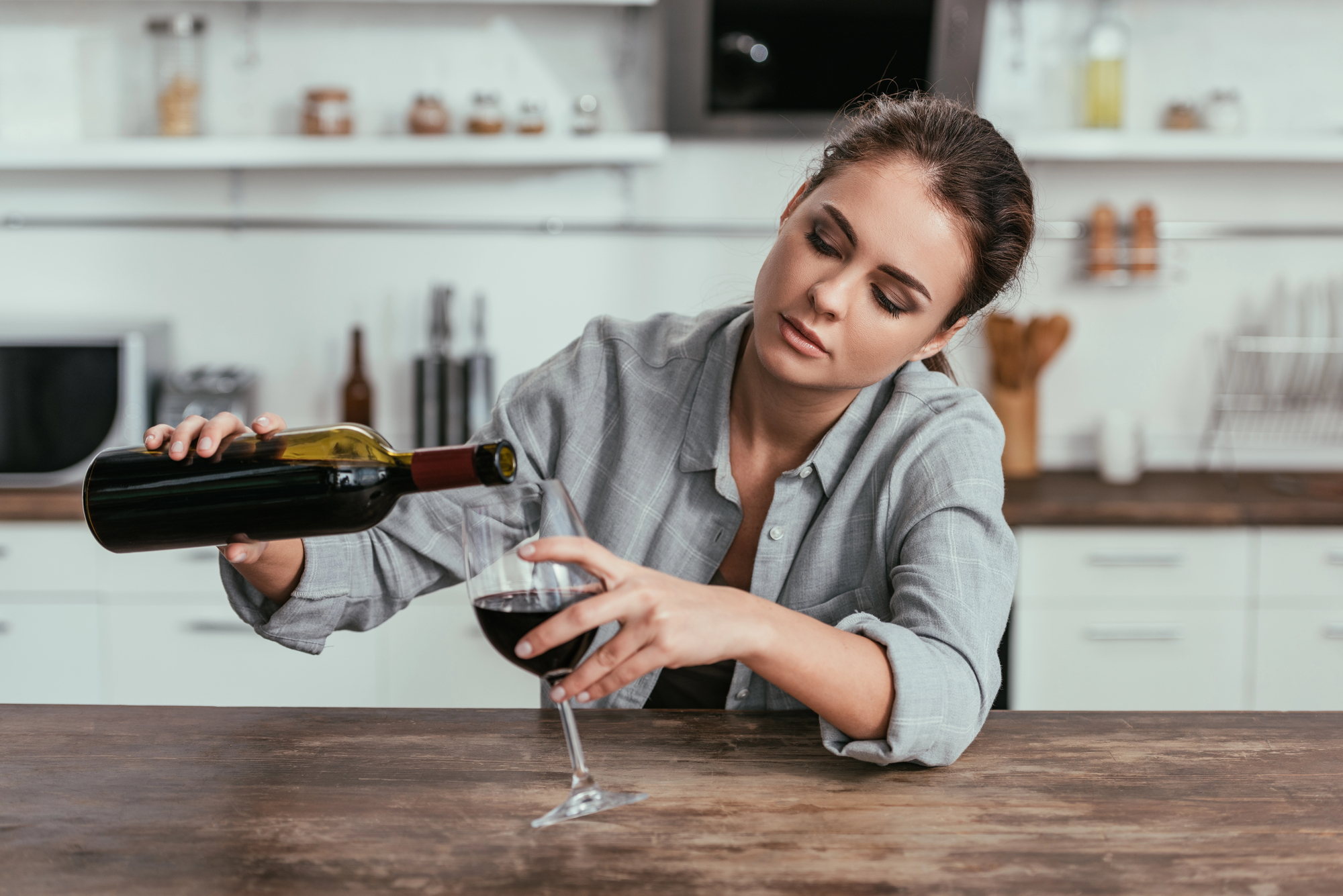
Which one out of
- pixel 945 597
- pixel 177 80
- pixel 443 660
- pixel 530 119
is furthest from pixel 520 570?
pixel 177 80

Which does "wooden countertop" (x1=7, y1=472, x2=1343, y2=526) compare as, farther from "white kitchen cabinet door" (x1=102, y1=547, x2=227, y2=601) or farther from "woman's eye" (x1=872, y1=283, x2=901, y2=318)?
"woman's eye" (x1=872, y1=283, x2=901, y2=318)

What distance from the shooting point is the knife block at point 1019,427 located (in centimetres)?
268

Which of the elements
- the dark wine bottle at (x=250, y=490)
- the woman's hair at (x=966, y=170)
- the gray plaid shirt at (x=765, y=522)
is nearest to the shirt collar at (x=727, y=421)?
the gray plaid shirt at (x=765, y=522)

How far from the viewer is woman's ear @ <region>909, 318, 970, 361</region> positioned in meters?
1.20

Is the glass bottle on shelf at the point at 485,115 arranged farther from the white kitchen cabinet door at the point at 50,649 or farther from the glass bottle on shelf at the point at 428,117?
the white kitchen cabinet door at the point at 50,649

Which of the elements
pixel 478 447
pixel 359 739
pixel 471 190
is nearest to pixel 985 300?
pixel 478 447

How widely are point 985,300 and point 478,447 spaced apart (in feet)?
2.15

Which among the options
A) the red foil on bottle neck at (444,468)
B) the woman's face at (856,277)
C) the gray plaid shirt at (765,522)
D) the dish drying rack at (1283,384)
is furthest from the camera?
the dish drying rack at (1283,384)

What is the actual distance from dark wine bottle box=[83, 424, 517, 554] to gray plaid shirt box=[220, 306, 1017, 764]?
0.56 feet

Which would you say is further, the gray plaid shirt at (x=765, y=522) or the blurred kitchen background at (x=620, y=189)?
the blurred kitchen background at (x=620, y=189)

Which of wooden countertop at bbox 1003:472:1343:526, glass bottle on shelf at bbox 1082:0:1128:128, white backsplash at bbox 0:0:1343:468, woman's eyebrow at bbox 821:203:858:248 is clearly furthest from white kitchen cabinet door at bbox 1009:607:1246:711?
woman's eyebrow at bbox 821:203:858:248

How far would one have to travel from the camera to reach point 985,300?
1211 mm

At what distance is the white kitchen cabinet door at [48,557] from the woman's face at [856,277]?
1.77 m

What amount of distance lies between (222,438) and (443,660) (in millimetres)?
1529
